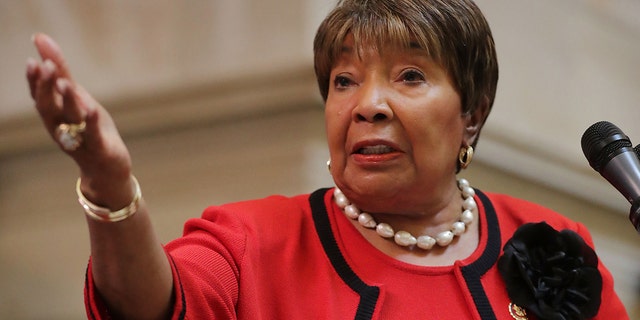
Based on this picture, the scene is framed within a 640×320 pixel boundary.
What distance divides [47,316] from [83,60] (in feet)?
3.23

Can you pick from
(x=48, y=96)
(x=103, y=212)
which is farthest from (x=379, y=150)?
(x=48, y=96)

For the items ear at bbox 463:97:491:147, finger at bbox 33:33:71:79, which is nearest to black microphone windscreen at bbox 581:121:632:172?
ear at bbox 463:97:491:147

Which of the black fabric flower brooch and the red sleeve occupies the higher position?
the red sleeve

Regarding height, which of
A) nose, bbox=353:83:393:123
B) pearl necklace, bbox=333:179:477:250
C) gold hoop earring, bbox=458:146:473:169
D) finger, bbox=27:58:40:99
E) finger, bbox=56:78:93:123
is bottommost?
pearl necklace, bbox=333:179:477:250

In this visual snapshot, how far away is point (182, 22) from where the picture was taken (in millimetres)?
3424

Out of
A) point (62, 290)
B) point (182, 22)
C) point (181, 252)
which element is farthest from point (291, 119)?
point (181, 252)

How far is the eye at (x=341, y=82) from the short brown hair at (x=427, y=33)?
0.04 metres

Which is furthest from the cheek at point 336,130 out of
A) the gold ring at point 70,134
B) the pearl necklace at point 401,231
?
the gold ring at point 70,134

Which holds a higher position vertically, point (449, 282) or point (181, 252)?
point (181, 252)

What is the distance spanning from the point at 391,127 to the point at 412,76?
0.41 feet

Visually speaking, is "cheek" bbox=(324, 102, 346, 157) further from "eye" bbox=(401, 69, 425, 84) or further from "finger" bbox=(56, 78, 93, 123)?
"finger" bbox=(56, 78, 93, 123)

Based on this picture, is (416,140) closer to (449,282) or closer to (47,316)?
(449,282)

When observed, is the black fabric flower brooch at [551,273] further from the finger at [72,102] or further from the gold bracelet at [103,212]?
the finger at [72,102]

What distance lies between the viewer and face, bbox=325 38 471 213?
1822 mm
